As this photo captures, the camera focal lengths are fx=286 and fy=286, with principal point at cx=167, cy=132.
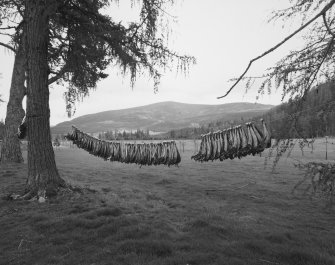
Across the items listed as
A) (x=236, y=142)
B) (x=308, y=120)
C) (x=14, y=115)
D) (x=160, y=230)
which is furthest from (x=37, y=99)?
(x=14, y=115)

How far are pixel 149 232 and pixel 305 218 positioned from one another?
201 inches

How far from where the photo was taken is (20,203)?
812 centimetres

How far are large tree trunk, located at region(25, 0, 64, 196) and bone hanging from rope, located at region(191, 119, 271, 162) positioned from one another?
15.8 feet

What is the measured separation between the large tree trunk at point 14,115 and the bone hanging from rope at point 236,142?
12.0 metres

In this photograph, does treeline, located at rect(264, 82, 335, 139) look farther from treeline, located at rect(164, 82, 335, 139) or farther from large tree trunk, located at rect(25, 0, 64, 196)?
large tree trunk, located at rect(25, 0, 64, 196)

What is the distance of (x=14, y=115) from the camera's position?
1552 centimetres

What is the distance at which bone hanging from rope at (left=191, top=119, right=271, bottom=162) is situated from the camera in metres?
6.10

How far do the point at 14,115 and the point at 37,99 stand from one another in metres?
8.12

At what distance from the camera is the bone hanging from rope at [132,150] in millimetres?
9961

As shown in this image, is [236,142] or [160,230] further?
[236,142]

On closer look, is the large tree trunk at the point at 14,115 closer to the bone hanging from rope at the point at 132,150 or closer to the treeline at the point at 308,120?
the bone hanging from rope at the point at 132,150

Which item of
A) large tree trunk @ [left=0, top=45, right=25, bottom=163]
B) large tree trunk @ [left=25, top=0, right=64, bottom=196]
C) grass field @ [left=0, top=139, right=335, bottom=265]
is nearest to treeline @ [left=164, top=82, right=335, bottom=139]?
grass field @ [left=0, top=139, right=335, bottom=265]

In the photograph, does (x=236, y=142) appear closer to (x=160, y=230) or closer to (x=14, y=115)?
(x=160, y=230)

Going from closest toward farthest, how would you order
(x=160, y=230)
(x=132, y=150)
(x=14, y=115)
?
(x=160, y=230) → (x=132, y=150) → (x=14, y=115)
